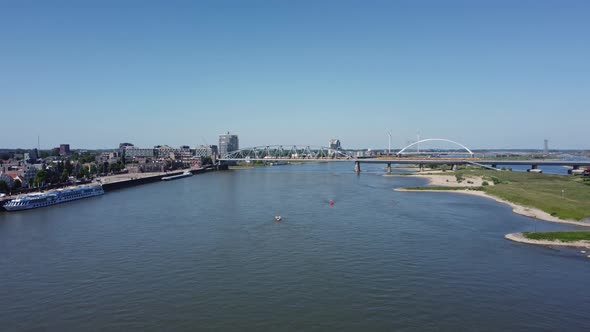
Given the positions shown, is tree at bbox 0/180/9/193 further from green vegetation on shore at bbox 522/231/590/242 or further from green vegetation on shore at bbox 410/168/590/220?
green vegetation on shore at bbox 410/168/590/220

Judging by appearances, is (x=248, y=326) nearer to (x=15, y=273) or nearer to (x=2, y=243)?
(x=15, y=273)

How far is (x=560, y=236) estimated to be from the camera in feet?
47.9

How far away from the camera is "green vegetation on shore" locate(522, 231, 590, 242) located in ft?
47.1

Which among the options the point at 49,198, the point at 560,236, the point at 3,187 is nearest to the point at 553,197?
the point at 560,236

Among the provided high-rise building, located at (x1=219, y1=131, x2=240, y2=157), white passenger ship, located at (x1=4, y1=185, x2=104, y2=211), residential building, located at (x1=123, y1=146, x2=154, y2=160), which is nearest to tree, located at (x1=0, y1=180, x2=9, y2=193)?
white passenger ship, located at (x1=4, y1=185, x2=104, y2=211)

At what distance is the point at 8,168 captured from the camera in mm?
35312

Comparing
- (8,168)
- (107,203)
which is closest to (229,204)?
(107,203)

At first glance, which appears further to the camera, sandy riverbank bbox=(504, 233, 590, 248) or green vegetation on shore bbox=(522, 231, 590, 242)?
green vegetation on shore bbox=(522, 231, 590, 242)

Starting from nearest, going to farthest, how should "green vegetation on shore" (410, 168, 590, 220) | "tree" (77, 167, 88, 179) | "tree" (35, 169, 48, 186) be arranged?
"green vegetation on shore" (410, 168, 590, 220) → "tree" (35, 169, 48, 186) → "tree" (77, 167, 88, 179)

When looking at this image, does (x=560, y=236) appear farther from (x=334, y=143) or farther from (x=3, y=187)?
(x=334, y=143)

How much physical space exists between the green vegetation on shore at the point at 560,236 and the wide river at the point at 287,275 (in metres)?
1.23

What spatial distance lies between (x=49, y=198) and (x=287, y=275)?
2023cm

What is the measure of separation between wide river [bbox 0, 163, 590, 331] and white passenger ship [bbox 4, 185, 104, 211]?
157 inches

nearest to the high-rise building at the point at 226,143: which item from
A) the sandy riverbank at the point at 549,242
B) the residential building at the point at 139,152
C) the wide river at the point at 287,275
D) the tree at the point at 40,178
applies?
the residential building at the point at 139,152
